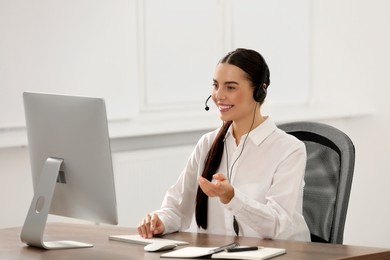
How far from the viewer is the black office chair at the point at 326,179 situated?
9.64 ft

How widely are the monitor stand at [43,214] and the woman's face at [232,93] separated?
1.91 feet

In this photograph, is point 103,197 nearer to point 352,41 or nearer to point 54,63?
point 54,63

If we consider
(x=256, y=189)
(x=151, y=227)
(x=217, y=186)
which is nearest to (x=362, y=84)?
(x=256, y=189)

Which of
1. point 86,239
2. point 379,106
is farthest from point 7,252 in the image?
point 379,106

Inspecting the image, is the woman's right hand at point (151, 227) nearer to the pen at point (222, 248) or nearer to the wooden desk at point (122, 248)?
the wooden desk at point (122, 248)

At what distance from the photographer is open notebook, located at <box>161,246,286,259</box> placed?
248cm

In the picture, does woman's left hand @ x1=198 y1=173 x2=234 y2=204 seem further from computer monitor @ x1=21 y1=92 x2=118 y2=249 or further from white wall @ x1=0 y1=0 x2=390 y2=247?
white wall @ x1=0 y1=0 x2=390 y2=247

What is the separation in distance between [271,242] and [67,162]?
0.70 m

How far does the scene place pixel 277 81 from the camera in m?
5.62

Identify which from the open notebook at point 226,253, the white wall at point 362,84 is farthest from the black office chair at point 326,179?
the white wall at point 362,84

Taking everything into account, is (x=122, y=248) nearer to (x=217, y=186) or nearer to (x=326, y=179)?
(x=217, y=186)

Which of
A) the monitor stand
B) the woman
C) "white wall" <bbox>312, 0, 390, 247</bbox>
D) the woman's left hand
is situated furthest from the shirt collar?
"white wall" <bbox>312, 0, 390, 247</bbox>

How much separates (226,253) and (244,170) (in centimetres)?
56

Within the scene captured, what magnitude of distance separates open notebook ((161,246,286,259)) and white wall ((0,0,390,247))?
312cm
